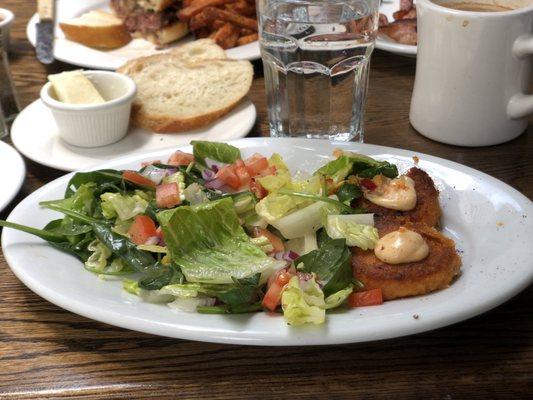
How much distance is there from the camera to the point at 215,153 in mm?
1716

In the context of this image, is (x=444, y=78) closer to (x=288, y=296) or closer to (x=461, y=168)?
(x=461, y=168)

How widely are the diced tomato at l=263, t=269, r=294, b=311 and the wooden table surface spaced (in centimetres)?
10

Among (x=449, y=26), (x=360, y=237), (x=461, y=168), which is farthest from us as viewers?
(x=449, y=26)

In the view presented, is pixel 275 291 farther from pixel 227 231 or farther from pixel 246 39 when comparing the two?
pixel 246 39

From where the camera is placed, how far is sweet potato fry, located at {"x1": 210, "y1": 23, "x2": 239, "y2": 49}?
9.20ft

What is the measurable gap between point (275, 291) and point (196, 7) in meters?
1.97

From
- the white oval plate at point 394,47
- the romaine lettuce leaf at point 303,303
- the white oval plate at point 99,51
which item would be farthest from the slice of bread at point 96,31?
the romaine lettuce leaf at point 303,303

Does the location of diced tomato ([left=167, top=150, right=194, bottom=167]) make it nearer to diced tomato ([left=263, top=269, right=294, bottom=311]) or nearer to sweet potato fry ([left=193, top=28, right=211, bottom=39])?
diced tomato ([left=263, top=269, right=294, bottom=311])

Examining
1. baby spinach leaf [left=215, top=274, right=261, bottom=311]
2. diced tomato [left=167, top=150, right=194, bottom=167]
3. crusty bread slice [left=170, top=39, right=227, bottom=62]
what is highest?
baby spinach leaf [left=215, top=274, right=261, bottom=311]

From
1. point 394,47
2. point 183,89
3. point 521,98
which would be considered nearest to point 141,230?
point 183,89

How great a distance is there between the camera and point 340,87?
2059 millimetres

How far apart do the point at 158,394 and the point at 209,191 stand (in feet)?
1.71

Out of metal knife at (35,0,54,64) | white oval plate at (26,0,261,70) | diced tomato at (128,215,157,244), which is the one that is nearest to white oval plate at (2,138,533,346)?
diced tomato at (128,215,157,244)

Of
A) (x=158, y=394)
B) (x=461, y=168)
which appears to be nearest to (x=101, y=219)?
(x=158, y=394)
